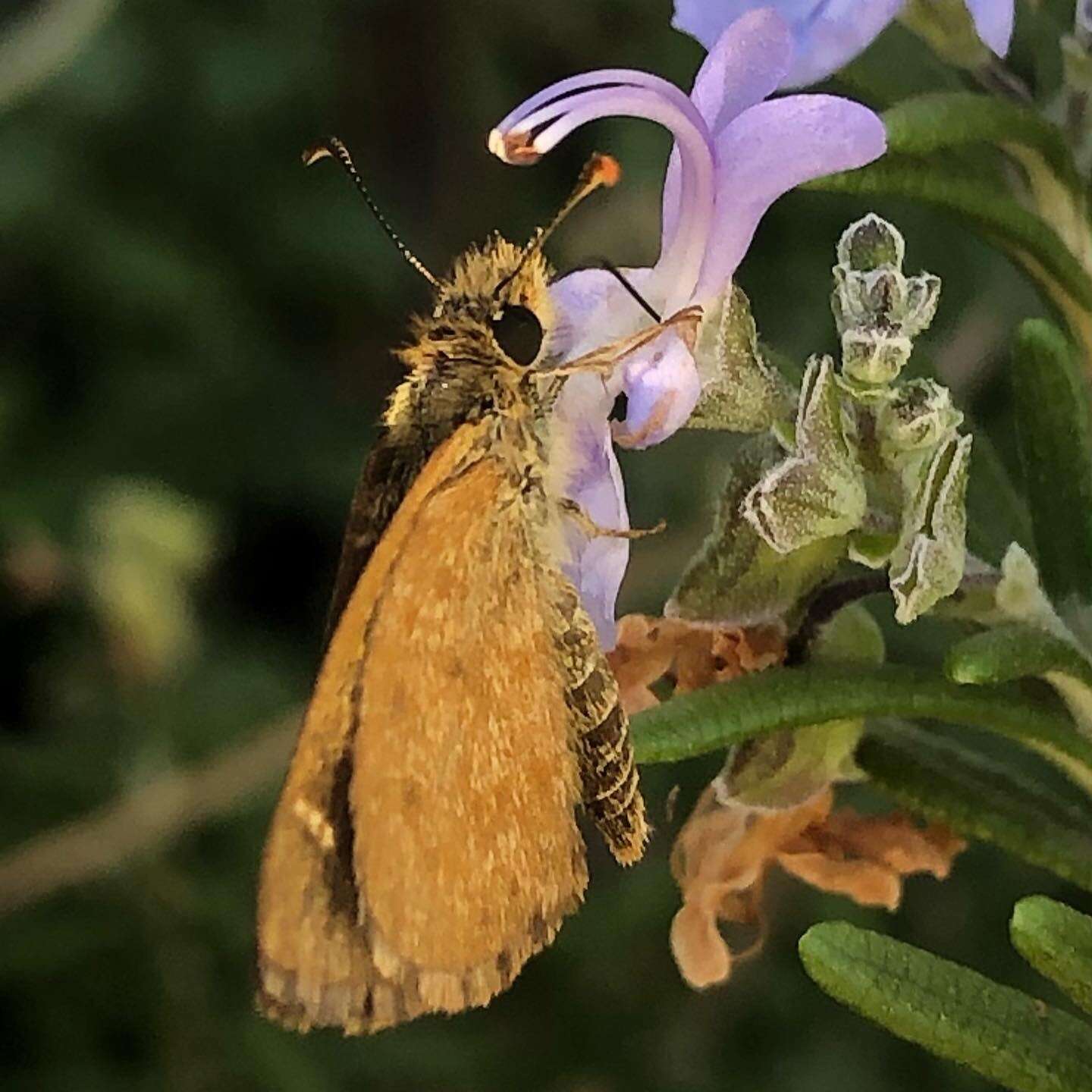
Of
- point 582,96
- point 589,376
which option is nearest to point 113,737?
point 589,376

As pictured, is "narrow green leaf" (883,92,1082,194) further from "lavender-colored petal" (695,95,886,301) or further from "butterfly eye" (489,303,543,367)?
"butterfly eye" (489,303,543,367)

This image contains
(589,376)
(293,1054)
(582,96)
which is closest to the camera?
(582,96)

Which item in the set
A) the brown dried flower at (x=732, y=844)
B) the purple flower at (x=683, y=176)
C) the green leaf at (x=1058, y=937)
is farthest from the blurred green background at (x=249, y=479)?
the green leaf at (x=1058, y=937)

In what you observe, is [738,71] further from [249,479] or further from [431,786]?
[249,479]

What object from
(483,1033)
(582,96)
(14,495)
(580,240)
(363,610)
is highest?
(582,96)

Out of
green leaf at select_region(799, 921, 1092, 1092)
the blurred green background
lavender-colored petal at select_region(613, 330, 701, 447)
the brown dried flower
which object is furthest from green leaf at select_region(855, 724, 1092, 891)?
the blurred green background

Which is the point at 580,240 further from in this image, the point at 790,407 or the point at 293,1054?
the point at 790,407

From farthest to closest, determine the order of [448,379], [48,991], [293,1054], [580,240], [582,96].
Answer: [580,240]
[48,991]
[293,1054]
[448,379]
[582,96]
